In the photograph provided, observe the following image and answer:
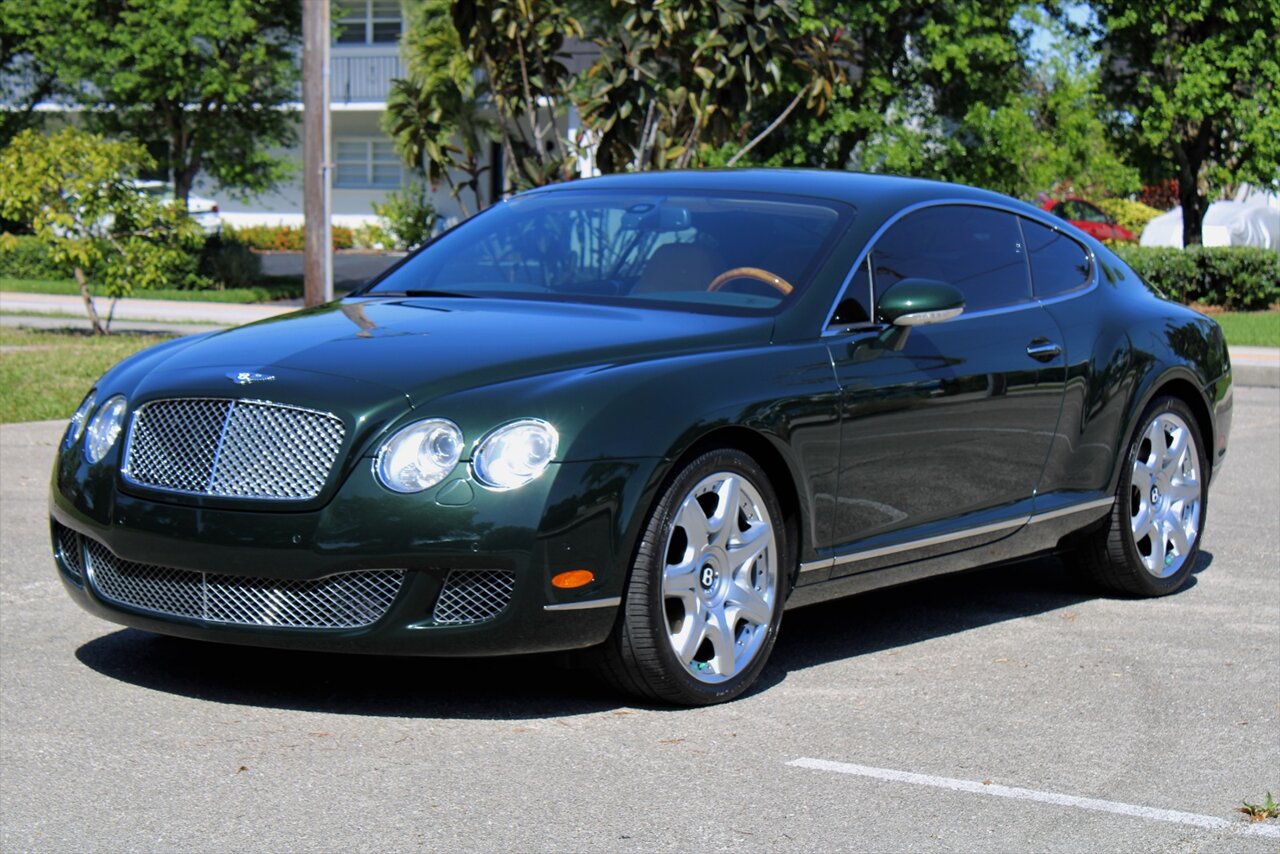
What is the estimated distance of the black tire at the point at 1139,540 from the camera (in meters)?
7.18

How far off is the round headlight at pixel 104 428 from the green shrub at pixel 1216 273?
889 inches

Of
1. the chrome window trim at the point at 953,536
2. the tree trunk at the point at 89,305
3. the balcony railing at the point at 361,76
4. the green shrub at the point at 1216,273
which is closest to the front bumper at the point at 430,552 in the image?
the chrome window trim at the point at 953,536

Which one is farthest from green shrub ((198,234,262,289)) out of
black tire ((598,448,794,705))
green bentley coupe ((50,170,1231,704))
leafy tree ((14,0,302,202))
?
black tire ((598,448,794,705))

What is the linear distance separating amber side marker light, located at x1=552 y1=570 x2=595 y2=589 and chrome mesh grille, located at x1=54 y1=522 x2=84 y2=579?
152 cm

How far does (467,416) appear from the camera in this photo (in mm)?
5023

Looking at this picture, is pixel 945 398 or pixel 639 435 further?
pixel 945 398

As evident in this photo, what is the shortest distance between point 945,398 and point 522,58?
11.9m

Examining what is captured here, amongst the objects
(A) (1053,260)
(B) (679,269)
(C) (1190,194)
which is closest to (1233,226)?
(C) (1190,194)

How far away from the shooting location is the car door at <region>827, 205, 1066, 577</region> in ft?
19.5

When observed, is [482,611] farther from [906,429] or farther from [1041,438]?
[1041,438]

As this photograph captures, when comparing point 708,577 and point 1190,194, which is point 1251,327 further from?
point 708,577

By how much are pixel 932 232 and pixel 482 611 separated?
95.8 inches

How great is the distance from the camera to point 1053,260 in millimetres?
7148

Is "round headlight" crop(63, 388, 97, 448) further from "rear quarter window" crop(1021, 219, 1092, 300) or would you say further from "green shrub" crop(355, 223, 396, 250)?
"green shrub" crop(355, 223, 396, 250)
